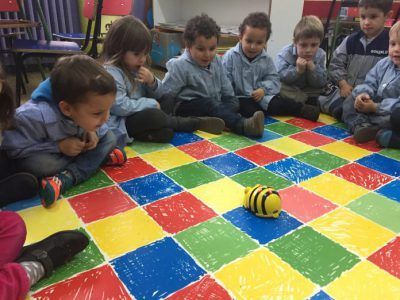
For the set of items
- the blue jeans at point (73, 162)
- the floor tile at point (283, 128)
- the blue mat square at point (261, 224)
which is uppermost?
the blue jeans at point (73, 162)

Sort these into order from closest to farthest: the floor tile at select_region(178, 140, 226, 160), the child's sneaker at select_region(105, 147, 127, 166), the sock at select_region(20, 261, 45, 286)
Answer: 1. the sock at select_region(20, 261, 45, 286)
2. the child's sneaker at select_region(105, 147, 127, 166)
3. the floor tile at select_region(178, 140, 226, 160)

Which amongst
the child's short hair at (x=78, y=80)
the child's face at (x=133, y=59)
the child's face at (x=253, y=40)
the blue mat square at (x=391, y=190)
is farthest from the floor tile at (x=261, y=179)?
the child's face at (x=253, y=40)

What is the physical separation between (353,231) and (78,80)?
2.80ft

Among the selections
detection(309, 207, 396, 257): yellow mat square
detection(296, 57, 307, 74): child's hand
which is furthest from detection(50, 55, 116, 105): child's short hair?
detection(296, 57, 307, 74): child's hand

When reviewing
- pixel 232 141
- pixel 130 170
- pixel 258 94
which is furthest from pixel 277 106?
pixel 130 170

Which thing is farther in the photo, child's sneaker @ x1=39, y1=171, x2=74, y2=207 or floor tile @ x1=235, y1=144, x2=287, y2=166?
floor tile @ x1=235, y1=144, x2=287, y2=166

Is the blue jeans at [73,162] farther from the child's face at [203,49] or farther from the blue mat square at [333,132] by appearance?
the blue mat square at [333,132]

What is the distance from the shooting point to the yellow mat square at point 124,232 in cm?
82

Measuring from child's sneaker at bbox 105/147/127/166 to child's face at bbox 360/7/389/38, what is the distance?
1.42 m

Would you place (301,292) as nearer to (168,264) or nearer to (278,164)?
(168,264)

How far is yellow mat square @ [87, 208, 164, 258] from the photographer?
823mm

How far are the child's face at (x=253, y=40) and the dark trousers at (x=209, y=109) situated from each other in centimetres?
30

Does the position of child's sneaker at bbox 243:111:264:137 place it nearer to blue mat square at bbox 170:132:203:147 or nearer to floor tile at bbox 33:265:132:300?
blue mat square at bbox 170:132:203:147

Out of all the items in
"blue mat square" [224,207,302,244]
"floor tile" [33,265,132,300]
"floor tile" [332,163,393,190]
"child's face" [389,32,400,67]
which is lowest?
"floor tile" [33,265,132,300]
